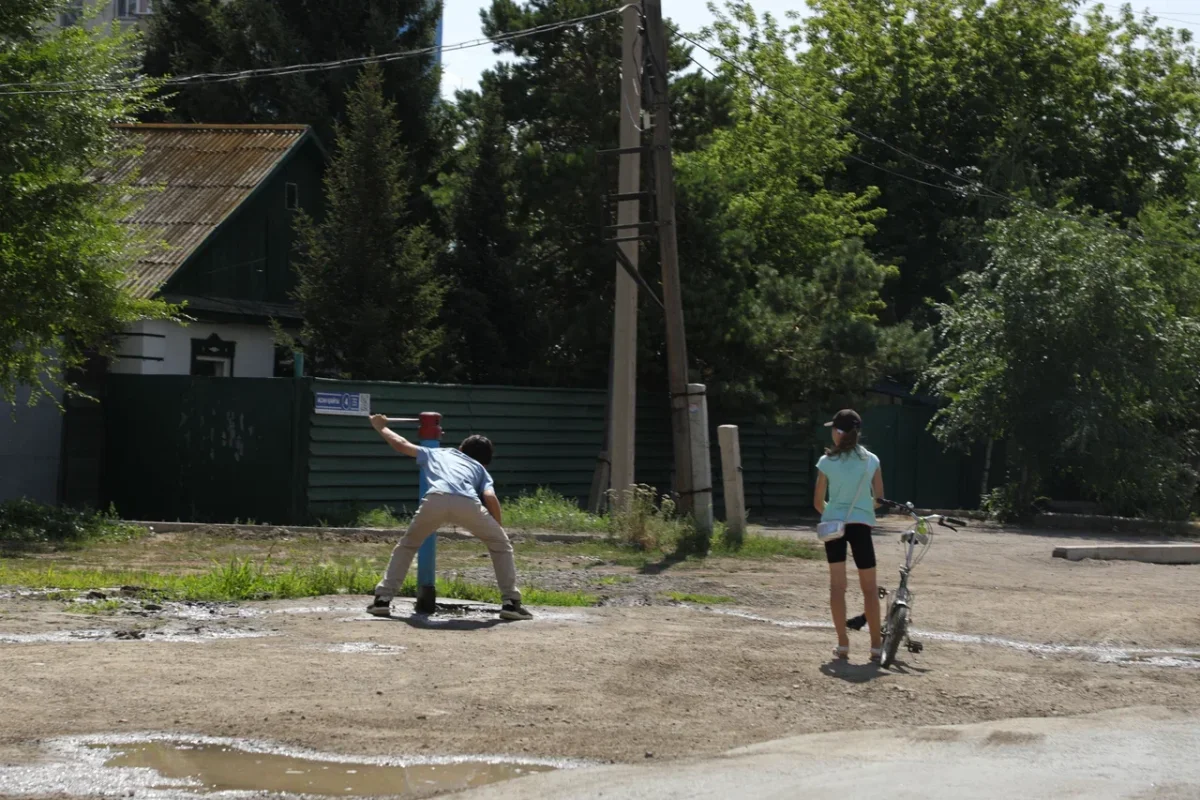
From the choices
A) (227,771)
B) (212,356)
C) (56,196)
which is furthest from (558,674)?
(212,356)

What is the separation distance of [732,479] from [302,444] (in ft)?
18.7

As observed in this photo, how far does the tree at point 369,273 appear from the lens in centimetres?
2280

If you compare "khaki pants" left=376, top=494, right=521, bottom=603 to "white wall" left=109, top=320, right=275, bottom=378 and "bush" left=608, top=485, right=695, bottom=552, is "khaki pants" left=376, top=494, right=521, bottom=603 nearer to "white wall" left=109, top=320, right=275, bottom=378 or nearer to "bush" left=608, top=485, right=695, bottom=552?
"bush" left=608, top=485, right=695, bottom=552

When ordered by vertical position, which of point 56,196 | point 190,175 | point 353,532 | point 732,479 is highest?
point 190,175

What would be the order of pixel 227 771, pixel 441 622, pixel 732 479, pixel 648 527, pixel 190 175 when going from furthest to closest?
pixel 190 175 < pixel 732 479 < pixel 648 527 < pixel 441 622 < pixel 227 771

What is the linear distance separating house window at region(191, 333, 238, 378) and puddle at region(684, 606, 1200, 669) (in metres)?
16.6

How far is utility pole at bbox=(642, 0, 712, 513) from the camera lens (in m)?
17.4

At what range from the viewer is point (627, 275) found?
61.9 ft

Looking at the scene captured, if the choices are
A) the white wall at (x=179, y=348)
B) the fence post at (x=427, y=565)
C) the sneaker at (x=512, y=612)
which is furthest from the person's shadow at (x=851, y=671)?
the white wall at (x=179, y=348)

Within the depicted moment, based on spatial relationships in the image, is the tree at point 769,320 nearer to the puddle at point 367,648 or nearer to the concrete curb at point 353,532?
the concrete curb at point 353,532

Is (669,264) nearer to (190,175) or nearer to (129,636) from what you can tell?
(129,636)

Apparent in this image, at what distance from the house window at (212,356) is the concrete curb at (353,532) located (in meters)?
7.45

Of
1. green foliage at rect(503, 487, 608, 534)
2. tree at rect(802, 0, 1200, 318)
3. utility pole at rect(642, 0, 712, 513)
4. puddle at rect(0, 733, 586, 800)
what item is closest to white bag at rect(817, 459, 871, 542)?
puddle at rect(0, 733, 586, 800)

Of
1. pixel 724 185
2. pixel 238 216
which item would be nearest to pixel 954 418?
pixel 724 185
